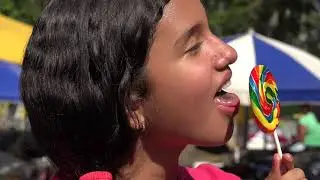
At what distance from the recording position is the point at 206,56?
1402mm

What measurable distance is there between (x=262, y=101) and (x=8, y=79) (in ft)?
14.2

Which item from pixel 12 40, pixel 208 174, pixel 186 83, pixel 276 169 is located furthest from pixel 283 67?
pixel 186 83

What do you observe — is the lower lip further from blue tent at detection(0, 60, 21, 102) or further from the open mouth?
blue tent at detection(0, 60, 21, 102)

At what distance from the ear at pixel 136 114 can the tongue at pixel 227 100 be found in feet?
0.51

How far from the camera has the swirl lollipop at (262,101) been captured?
1.55m

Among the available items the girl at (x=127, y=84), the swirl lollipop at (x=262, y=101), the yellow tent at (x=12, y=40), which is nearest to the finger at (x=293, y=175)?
the girl at (x=127, y=84)

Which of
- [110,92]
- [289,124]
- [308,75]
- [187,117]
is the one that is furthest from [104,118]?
[289,124]

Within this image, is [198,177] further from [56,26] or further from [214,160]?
[214,160]

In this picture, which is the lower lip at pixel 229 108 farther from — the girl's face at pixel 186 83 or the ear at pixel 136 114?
the ear at pixel 136 114

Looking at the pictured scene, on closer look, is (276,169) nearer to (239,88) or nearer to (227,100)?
(227,100)

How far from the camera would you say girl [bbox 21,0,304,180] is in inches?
54.0

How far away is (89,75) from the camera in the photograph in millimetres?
1375

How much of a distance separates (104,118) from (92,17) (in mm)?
207

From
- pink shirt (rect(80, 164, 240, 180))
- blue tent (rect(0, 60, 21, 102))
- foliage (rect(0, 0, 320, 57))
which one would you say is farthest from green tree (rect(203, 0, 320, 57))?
pink shirt (rect(80, 164, 240, 180))
